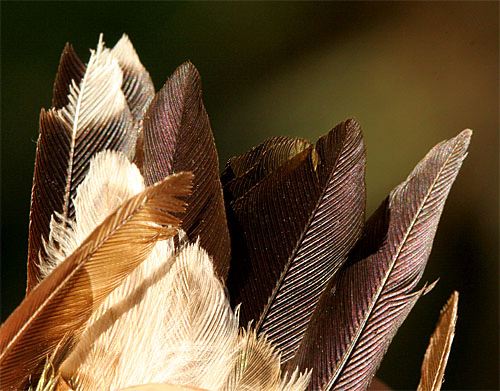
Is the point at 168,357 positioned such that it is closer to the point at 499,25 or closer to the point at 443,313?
the point at 443,313

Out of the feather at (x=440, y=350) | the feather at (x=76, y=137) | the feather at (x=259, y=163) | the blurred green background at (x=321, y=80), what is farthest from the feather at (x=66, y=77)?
the blurred green background at (x=321, y=80)

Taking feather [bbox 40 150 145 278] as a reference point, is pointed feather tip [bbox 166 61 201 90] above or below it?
above

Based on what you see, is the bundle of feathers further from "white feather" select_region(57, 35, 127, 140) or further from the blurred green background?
the blurred green background

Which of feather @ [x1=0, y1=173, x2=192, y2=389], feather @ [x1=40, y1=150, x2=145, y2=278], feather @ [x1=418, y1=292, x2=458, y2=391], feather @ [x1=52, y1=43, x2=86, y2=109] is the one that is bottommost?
feather @ [x1=418, y1=292, x2=458, y2=391]

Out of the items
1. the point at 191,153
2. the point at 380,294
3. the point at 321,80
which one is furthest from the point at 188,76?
the point at 321,80

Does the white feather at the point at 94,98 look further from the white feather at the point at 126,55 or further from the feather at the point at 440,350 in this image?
the feather at the point at 440,350

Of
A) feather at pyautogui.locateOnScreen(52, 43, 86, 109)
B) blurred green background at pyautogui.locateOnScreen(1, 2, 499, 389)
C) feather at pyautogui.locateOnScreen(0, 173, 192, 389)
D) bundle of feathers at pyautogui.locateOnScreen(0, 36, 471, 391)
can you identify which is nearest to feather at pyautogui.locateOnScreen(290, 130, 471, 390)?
bundle of feathers at pyautogui.locateOnScreen(0, 36, 471, 391)

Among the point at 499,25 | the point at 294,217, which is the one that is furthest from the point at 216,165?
the point at 499,25
